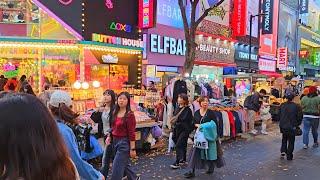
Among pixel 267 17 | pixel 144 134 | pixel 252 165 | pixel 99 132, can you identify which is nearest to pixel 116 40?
pixel 144 134

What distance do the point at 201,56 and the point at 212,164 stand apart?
20491 mm

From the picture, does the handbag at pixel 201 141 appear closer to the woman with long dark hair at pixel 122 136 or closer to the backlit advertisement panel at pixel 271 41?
the woman with long dark hair at pixel 122 136

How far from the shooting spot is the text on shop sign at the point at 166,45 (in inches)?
933

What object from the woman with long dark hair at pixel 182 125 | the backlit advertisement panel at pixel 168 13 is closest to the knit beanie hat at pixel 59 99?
the woman with long dark hair at pixel 182 125

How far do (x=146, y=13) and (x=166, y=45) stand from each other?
16.7 feet

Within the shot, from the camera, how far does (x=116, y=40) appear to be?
1841 centimetres

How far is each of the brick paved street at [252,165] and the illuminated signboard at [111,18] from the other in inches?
304

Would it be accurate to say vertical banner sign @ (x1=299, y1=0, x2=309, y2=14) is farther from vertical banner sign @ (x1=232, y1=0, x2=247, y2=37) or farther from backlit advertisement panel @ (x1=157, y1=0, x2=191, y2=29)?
backlit advertisement panel @ (x1=157, y1=0, x2=191, y2=29)

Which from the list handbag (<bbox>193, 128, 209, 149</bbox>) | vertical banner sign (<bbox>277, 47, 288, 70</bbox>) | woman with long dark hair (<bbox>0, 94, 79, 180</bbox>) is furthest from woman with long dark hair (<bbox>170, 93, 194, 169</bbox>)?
vertical banner sign (<bbox>277, 47, 288, 70</bbox>)

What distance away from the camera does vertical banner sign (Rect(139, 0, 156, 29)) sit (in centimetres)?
1990

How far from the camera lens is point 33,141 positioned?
155 cm

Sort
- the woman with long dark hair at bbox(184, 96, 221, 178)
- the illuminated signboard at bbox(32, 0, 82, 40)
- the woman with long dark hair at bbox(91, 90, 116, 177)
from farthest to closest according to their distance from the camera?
1. the illuminated signboard at bbox(32, 0, 82, 40)
2. the woman with long dark hair at bbox(184, 96, 221, 178)
3. the woman with long dark hair at bbox(91, 90, 116, 177)

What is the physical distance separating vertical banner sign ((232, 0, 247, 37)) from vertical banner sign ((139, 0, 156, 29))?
14.2 meters

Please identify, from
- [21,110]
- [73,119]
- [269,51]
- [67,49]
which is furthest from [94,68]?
[269,51]
